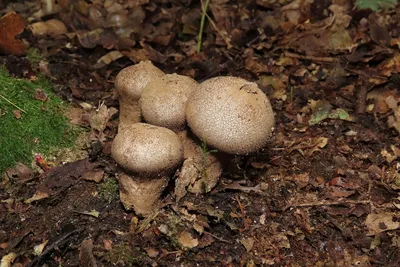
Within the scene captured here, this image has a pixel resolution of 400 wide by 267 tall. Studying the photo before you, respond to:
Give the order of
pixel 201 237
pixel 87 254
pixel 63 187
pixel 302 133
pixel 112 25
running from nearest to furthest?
pixel 87 254 < pixel 201 237 < pixel 63 187 < pixel 302 133 < pixel 112 25

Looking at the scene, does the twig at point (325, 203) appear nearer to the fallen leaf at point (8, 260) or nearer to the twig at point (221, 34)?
the fallen leaf at point (8, 260)

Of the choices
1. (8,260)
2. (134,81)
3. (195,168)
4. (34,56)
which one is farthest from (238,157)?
(34,56)

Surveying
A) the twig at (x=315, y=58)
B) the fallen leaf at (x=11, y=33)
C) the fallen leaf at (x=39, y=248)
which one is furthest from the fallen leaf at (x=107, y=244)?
the twig at (x=315, y=58)

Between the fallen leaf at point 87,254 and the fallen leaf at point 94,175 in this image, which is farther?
the fallen leaf at point 94,175

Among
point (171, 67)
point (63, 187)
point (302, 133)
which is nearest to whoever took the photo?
point (63, 187)

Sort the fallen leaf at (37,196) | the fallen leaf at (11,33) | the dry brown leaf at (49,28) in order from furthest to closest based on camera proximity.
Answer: the dry brown leaf at (49,28), the fallen leaf at (11,33), the fallen leaf at (37,196)

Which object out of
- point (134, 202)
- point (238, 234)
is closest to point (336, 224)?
point (238, 234)

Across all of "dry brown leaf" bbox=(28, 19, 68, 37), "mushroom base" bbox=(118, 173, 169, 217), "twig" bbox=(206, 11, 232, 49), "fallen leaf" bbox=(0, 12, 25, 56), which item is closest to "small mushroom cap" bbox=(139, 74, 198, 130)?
"mushroom base" bbox=(118, 173, 169, 217)

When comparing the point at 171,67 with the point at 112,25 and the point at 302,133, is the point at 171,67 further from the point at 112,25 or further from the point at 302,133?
the point at 302,133
